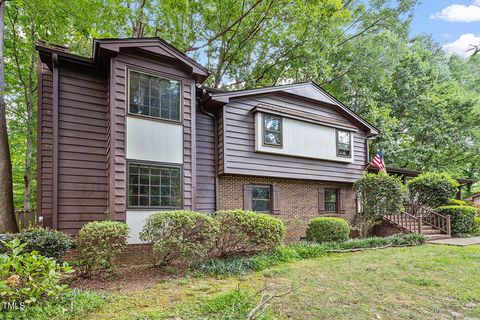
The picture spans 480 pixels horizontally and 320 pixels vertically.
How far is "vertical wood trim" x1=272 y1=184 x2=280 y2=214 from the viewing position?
1103 cm

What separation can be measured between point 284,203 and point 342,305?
6.99 meters

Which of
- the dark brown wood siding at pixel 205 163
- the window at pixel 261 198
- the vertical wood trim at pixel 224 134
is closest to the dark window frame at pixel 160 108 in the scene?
the dark brown wood siding at pixel 205 163

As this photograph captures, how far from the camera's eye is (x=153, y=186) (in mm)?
8258

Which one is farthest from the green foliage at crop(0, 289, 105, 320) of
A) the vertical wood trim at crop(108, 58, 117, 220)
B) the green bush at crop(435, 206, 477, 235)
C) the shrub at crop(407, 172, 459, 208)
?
the shrub at crop(407, 172, 459, 208)

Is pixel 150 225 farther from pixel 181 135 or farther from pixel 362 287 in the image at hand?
pixel 362 287

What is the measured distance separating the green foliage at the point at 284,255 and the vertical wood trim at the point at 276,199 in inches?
95.2

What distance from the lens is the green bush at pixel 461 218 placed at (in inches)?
488

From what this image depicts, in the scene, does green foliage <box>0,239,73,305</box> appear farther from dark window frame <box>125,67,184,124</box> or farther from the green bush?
the green bush

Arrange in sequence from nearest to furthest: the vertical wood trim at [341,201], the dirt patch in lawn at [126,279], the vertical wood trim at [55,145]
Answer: the dirt patch in lawn at [126,279], the vertical wood trim at [55,145], the vertical wood trim at [341,201]

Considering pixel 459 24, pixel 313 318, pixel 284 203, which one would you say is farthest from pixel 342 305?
pixel 284 203

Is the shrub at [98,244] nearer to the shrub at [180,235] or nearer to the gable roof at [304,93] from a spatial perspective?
the shrub at [180,235]

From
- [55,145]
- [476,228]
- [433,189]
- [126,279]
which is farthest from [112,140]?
[476,228]

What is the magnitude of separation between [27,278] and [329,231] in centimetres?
808

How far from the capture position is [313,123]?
1200 cm
